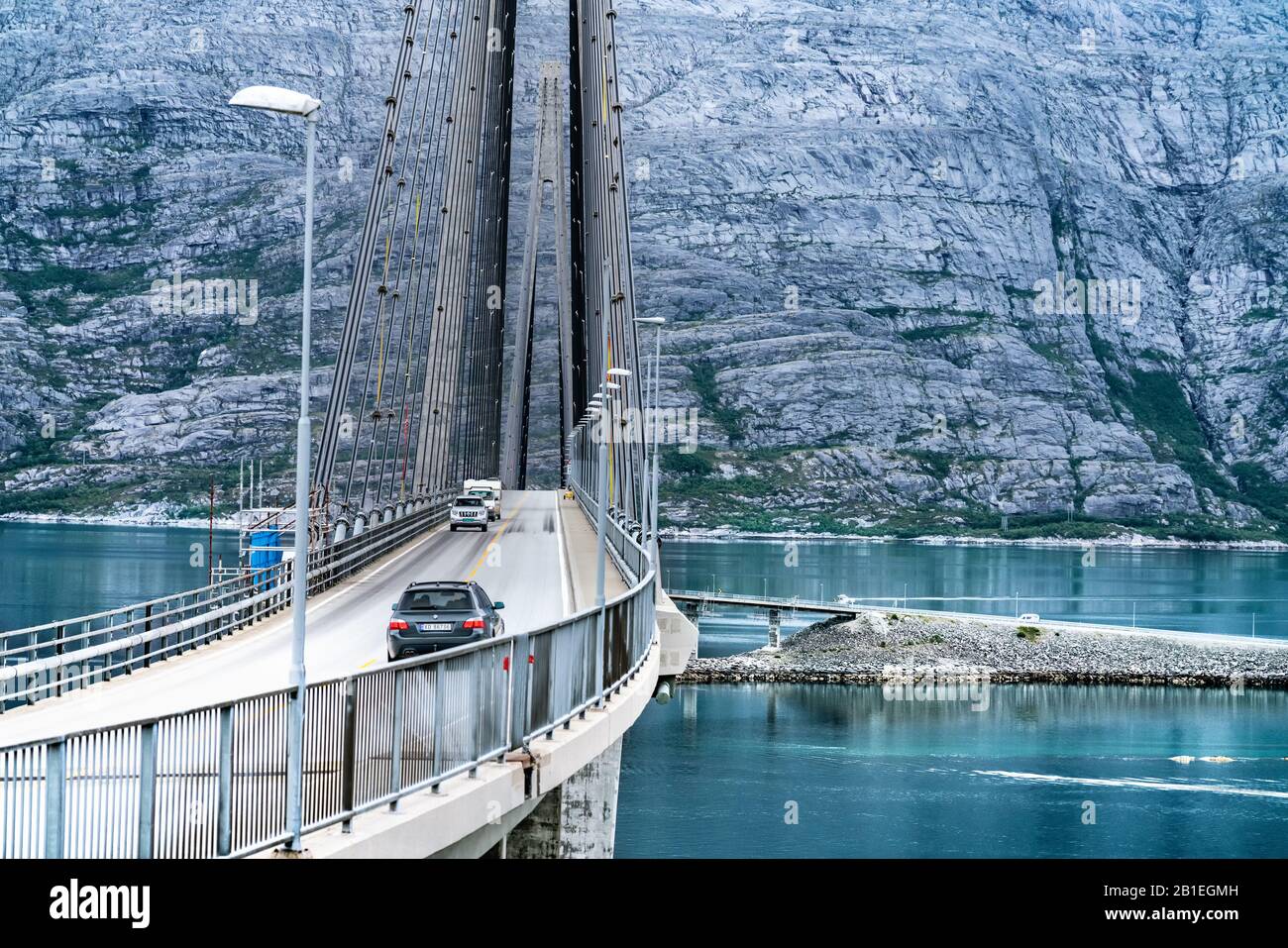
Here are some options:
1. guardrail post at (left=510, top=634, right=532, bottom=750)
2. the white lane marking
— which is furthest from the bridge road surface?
guardrail post at (left=510, top=634, right=532, bottom=750)

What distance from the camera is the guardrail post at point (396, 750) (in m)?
13.6

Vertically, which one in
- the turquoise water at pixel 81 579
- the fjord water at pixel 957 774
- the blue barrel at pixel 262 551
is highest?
the blue barrel at pixel 262 551

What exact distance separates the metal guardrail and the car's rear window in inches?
376

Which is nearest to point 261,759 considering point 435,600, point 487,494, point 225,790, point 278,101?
point 225,790

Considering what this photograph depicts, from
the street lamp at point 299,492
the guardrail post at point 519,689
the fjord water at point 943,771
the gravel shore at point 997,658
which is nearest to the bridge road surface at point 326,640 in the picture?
the street lamp at point 299,492

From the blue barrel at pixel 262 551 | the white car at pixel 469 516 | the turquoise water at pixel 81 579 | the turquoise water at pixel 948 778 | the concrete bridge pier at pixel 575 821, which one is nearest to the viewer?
the concrete bridge pier at pixel 575 821

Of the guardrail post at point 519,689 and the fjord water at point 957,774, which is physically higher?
the guardrail post at point 519,689

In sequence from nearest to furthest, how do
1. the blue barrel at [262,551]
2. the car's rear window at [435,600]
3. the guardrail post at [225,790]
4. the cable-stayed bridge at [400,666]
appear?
the cable-stayed bridge at [400,666]
the guardrail post at [225,790]
the car's rear window at [435,600]
the blue barrel at [262,551]

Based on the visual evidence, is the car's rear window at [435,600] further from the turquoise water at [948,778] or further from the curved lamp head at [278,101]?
the turquoise water at [948,778]

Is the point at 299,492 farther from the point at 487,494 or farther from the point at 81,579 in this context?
the point at 81,579

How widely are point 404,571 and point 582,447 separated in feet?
218

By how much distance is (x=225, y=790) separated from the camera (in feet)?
37.2
